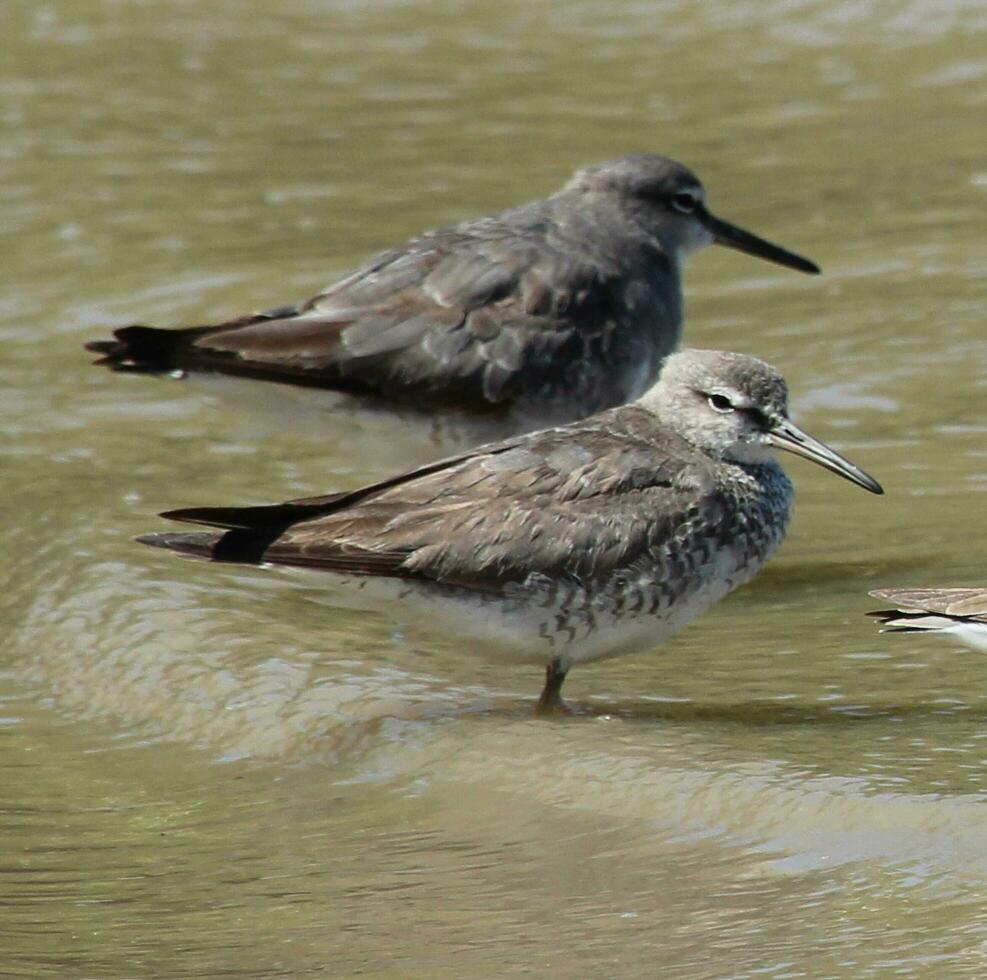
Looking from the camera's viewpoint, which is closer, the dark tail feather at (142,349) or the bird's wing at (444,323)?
the dark tail feather at (142,349)

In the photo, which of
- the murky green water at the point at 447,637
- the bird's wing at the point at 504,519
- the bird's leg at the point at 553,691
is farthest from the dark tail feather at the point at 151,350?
the bird's leg at the point at 553,691

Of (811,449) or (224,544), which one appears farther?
(811,449)

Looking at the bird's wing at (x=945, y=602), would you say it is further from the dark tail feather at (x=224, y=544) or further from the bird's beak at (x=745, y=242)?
the bird's beak at (x=745, y=242)

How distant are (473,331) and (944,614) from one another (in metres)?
2.78

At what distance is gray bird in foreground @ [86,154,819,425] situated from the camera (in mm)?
8625

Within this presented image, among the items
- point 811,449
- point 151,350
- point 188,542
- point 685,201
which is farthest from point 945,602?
point 685,201

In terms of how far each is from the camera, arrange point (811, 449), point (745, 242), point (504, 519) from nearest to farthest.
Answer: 1. point (504, 519)
2. point (811, 449)
3. point (745, 242)

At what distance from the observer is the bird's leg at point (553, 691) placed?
704cm

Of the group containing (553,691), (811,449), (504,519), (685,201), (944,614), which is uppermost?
(685,201)

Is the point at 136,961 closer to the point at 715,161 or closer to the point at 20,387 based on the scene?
the point at 20,387

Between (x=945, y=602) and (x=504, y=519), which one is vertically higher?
(x=504, y=519)

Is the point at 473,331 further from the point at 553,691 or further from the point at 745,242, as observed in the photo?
the point at 745,242

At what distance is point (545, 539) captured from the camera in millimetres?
6984

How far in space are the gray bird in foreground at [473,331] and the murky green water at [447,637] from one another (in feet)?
0.64
